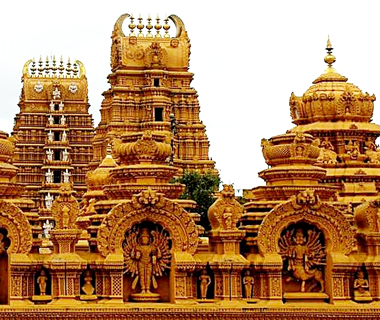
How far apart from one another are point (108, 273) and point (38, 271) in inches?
46.4

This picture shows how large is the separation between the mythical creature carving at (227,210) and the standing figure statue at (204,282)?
819mm

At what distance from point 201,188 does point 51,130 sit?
30225 mm

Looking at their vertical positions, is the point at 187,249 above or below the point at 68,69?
below

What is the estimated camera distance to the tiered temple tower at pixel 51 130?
241 feet

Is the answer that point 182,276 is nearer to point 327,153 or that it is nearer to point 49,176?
point 327,153

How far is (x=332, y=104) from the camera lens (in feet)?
94.5

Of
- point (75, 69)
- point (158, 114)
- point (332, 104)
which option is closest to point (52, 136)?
point (75, 69)

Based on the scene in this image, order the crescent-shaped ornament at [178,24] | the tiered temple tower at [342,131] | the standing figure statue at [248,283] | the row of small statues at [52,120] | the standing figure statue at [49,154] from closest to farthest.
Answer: the standing figure statue at [248,283]
the tiered temple tower at [342,131]
the crescent-shaped ornament at [178,24]
the standing figure statue at [49,154]
the row of small statues at [52,120]

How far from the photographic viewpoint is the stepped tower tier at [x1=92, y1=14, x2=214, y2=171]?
62562mm

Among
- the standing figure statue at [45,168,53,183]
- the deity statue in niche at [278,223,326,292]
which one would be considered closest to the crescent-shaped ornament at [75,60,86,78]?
the standing figure statue at [45,168,53,183]

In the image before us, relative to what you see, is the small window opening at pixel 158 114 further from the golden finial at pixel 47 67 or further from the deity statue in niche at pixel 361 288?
the deity statue in niche at pixel 361 288

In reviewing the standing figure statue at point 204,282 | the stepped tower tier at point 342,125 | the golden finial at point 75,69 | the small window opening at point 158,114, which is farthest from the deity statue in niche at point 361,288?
the golden finial at point 75,69

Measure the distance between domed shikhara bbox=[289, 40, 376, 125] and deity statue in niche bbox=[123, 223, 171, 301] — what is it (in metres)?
7.66

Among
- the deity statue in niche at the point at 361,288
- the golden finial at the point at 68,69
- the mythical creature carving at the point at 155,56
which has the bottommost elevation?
the deity statue in niche at the point at 361,288
